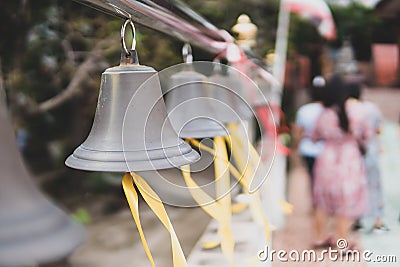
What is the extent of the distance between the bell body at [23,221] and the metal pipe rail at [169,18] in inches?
11.2

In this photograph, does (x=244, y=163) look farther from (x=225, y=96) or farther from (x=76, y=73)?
(x=76, y=73)

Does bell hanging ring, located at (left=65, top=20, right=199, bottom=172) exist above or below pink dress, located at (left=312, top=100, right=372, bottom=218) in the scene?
above

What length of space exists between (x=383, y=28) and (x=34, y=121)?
323 cm

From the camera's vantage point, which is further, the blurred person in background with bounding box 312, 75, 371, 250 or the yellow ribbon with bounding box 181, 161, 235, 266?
the blurred person in background with bounding box 312, 75, 371, 250

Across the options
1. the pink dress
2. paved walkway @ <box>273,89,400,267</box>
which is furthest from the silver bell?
the pink dress

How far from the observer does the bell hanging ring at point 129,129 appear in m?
0.98

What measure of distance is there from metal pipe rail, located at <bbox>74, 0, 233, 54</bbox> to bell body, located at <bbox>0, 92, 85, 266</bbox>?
28 cm

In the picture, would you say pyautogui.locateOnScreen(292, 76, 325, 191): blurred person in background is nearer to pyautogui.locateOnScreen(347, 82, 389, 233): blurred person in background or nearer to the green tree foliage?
pyautogui.locateOnScreen(347, 82, 389, 233): blurred person in background

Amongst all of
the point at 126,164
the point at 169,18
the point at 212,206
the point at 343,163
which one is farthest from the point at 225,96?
the point at 343,163

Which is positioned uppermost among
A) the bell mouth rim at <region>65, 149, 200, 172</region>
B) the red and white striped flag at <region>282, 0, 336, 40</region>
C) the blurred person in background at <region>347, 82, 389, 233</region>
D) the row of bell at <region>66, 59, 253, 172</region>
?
the red and white striped flag at <region>282, 0, 336, 40</region>

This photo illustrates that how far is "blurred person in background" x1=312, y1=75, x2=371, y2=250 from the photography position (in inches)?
112

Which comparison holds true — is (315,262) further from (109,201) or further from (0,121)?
(109,201)

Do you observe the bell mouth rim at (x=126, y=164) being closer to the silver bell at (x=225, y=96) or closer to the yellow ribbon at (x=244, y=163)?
the yellow ribbon at (x=244, y=163)

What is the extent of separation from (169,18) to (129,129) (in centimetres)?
40
